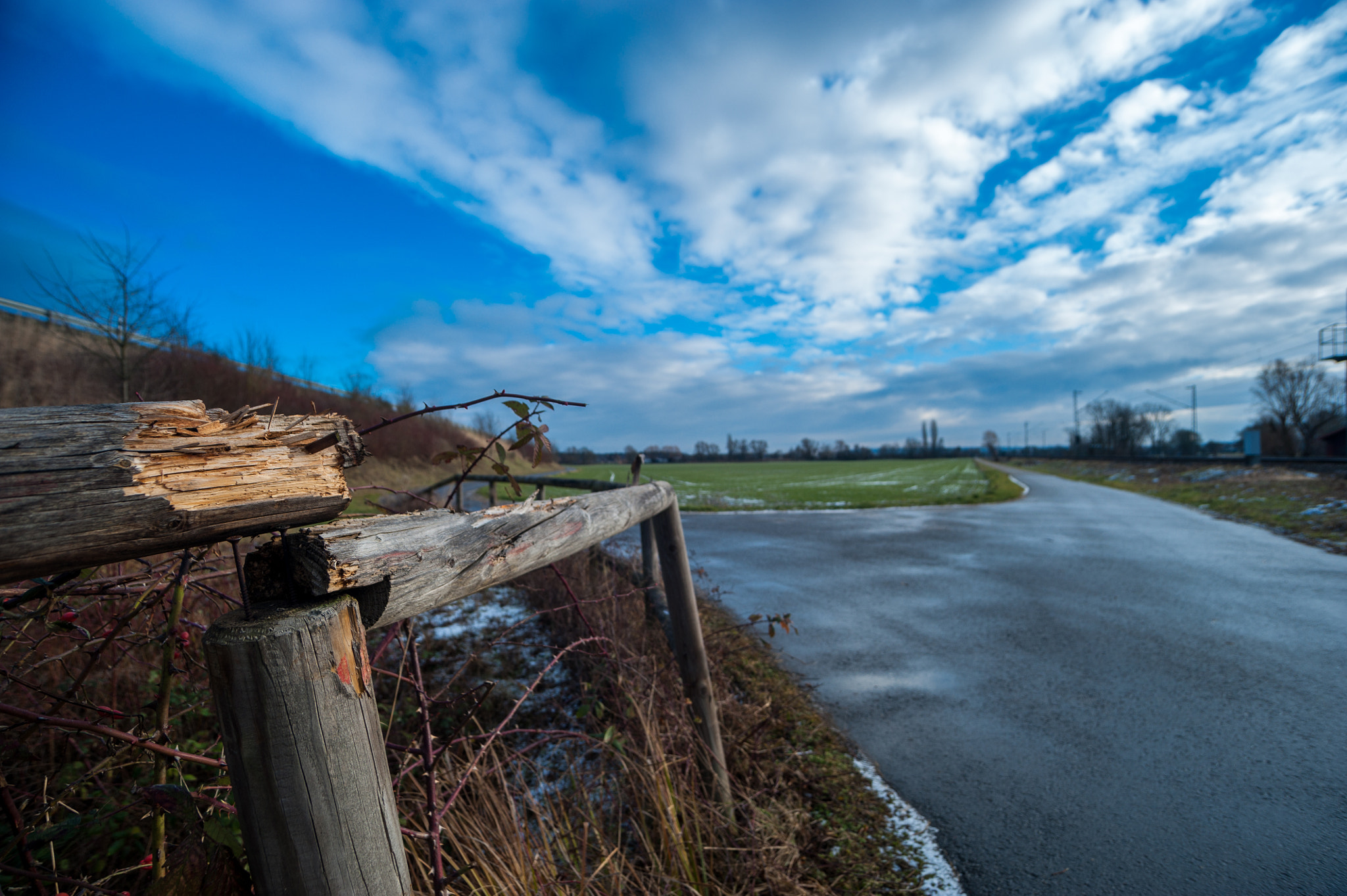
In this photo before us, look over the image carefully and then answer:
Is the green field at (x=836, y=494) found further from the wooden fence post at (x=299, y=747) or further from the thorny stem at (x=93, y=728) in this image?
the wooden fence post at (x=299, y=747)

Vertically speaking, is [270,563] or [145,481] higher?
[145,481]

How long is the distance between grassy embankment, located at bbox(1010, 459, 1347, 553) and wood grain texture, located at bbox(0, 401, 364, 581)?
1313 cm

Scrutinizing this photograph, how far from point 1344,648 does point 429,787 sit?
24.1 feet

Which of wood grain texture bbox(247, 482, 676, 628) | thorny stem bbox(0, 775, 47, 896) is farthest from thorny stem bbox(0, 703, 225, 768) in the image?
wood grain texture bbox(247, 482, 676, 628)

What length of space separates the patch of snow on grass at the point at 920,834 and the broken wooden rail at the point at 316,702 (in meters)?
2.57

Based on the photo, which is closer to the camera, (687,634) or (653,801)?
(653,801)

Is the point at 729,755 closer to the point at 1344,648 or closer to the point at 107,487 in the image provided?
the point at 107,487

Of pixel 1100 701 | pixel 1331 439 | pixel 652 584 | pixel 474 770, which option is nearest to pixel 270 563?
pixel 474 770

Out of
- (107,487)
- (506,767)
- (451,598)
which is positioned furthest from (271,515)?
(506,767)

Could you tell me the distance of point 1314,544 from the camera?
9.43m

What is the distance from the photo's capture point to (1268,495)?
1602 cm

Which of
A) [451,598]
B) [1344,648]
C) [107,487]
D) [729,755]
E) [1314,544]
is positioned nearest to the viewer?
[107,487]

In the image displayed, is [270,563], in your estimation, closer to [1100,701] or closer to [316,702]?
[316,702]

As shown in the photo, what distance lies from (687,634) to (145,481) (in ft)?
9.04
